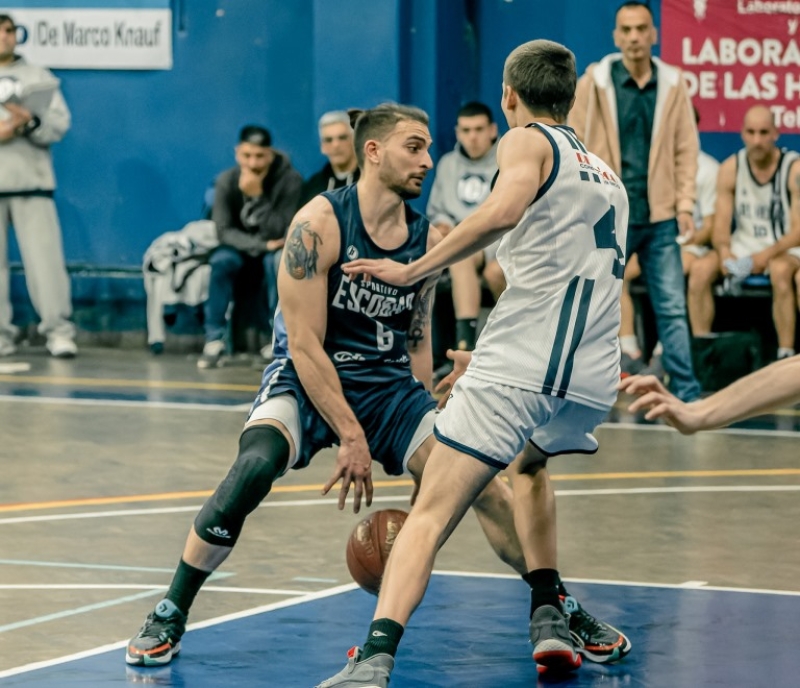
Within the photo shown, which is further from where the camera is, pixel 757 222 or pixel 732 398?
pixel 757 222

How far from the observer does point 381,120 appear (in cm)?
710

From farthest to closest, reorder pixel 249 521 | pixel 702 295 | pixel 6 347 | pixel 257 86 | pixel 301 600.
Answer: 1. pixel 257 86
2. pixel 6 347
3. pixel 702 295
4. pixel 249 521
5. pixel 301 600

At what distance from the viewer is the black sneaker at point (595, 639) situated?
680cm

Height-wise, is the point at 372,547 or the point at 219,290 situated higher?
the point at 219,290

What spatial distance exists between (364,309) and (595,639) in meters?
1.44

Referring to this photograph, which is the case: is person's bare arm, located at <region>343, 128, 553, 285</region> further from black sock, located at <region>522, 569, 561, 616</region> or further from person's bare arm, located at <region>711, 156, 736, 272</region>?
person's bare arm, located at <region>711, 156, 736, 272</region>

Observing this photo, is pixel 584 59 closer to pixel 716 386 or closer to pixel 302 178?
pixel 302 178

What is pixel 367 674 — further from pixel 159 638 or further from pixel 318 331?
pixel 318 331

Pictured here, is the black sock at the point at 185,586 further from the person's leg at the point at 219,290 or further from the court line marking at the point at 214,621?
the person's leg at the point at 219,290

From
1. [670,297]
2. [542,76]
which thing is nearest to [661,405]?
[542,76]

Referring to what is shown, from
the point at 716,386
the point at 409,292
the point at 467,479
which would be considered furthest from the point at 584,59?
the point at 467,479

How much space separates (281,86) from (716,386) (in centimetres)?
503

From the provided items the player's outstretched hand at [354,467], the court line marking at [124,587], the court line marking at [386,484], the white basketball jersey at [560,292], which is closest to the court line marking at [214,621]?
the court line marking at [124,587]

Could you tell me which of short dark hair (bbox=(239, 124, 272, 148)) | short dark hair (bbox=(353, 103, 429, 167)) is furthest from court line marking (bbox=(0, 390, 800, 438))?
short dark hair (bbox=(353, 103, 429, 167))
